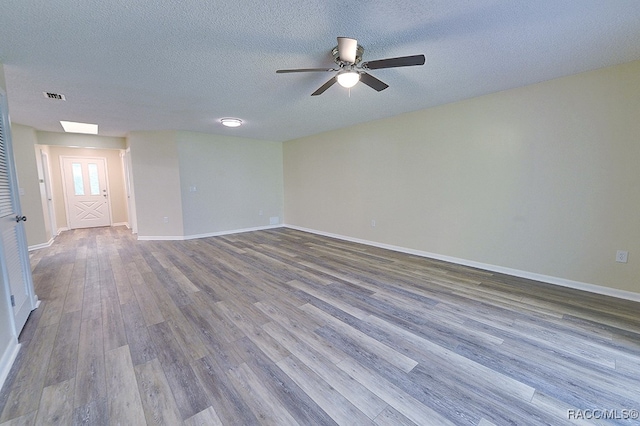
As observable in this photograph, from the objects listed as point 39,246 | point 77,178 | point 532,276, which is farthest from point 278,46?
point 77,178

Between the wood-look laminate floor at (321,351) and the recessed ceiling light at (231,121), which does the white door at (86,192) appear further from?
the recessed ceiling light at (231,121)

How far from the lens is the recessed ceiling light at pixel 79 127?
461 cm

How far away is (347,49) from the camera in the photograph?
189 cm

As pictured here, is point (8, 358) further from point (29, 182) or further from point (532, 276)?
point (532, 276)

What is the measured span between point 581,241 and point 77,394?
4606mm

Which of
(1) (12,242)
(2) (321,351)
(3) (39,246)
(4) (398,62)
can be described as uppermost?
(4) (398,62)

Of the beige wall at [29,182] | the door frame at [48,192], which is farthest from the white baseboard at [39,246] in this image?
the door frame at [48,192]

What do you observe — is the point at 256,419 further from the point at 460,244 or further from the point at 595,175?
the point at 595,175

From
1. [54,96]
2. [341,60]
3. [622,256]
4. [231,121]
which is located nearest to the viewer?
[341,60]

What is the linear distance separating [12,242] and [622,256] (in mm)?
5875

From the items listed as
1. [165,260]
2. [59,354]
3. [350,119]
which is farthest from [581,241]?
[165,260]

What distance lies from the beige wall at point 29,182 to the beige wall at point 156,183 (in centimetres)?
153

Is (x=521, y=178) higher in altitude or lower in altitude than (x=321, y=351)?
higher

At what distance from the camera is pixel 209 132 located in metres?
5.53
